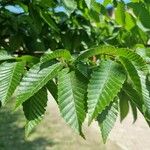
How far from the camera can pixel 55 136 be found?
6141 mm

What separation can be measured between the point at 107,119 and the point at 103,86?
147 mm

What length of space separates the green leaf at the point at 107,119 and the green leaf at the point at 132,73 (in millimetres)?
125

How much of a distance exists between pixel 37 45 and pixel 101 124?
1.52 m

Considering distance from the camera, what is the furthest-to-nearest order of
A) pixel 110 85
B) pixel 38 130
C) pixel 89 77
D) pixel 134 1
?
pixel 38 130 → pixel 134 1 → pixel 89 77 → pixel 110 85

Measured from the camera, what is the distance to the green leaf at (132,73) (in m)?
1.39

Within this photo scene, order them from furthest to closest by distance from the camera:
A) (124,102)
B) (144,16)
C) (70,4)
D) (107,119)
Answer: (70,4)
(144,16)
(124,102)
(107,119)

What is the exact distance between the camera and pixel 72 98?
1.40 m

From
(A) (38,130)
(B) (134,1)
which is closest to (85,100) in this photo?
(B) (134,1)

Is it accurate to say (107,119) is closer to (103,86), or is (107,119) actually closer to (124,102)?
(103,86)

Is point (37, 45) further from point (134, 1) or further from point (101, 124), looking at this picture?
point (101, 124)

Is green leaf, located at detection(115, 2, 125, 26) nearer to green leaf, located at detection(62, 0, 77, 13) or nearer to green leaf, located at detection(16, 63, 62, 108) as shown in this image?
green leaf, located at detection(62, 0, 77, 13)


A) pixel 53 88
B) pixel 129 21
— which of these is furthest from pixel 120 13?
pixel 53 88

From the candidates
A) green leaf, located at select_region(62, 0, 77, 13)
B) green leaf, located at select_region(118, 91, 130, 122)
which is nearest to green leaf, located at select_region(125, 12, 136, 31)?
green leaf, located at select_region(62, 0, 77, 13)

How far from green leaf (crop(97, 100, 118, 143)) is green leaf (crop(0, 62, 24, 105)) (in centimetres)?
30
